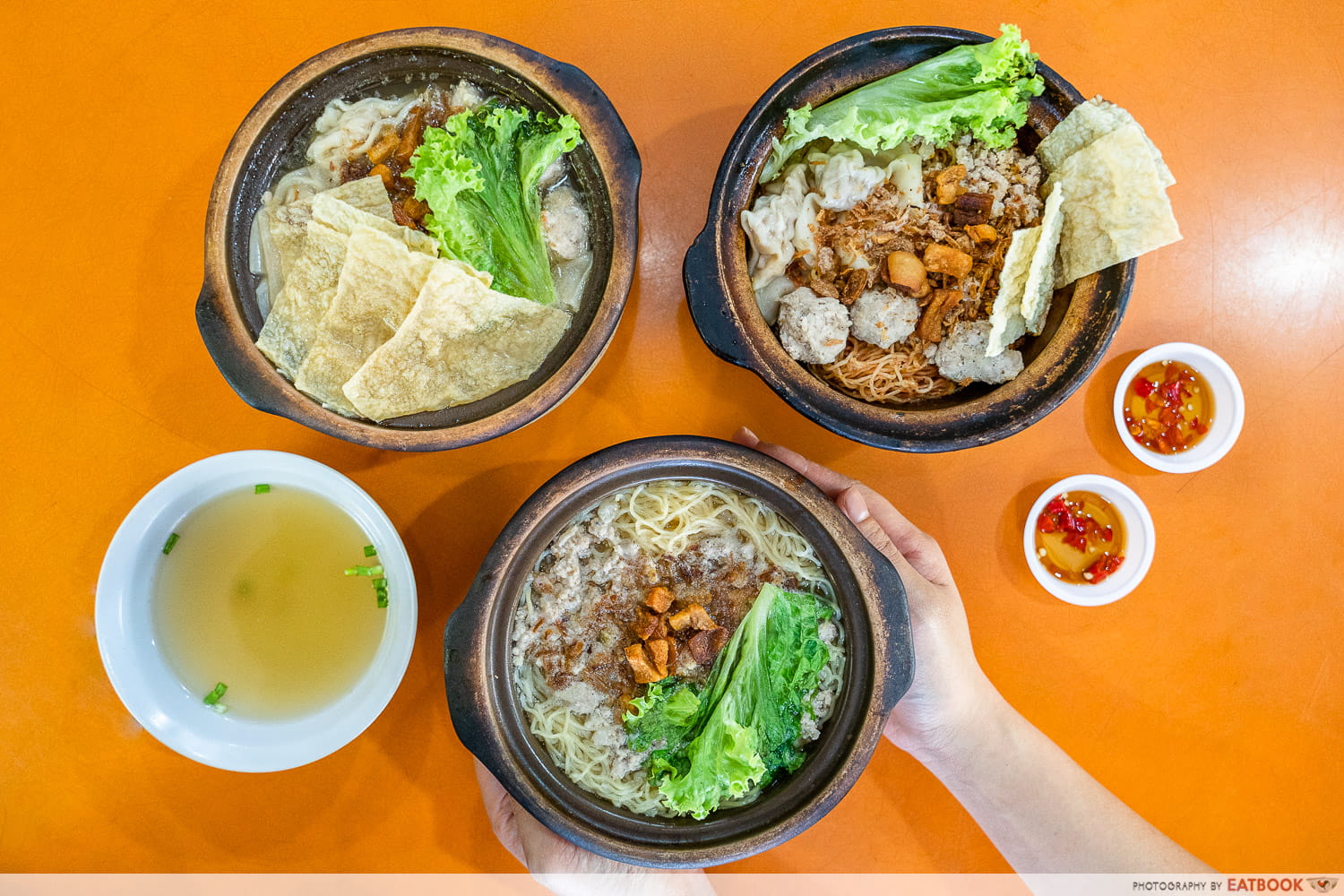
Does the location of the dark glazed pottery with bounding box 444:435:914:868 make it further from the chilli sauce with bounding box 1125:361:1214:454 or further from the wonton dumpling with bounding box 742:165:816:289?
the chilli sauce with bounding box 1125:361:1214:454

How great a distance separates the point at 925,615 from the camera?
6.69 ft

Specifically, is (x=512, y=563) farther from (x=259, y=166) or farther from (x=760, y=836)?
(x=259, y=166)

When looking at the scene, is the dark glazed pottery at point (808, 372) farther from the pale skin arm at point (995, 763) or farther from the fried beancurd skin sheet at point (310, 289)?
the fried beancurd skin sheet at point (310, 289)

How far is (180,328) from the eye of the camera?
2.28 m

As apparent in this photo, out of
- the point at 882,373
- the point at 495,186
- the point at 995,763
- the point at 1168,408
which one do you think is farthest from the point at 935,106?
the point at 995,763

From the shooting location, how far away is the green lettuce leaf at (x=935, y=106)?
69.0 inches

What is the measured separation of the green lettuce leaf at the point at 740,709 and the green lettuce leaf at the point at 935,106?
42.1 inches

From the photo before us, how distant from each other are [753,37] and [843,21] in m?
0.28

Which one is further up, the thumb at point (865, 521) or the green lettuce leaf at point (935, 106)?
the green lettuce leaf at point (935, 106)

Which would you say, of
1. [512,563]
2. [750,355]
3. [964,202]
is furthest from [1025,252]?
[512,563]

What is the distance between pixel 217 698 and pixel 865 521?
1805 mm

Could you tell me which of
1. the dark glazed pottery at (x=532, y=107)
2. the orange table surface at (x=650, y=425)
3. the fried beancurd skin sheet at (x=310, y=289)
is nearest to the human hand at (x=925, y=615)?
the orange table surface at (x=650, y=425)

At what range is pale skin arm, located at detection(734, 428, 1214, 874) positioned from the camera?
211cm

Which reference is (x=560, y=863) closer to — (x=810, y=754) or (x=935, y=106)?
(x=810, y=754)
